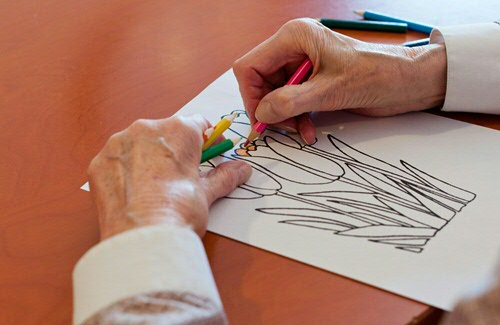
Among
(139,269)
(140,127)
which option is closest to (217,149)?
(140,127)

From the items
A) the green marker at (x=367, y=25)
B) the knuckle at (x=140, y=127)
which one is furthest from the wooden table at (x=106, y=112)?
the knuckle at (x=140, y=127)

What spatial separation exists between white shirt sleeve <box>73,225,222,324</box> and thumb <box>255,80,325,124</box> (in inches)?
12.5

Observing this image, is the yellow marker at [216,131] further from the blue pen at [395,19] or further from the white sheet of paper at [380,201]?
the blue pen at [395,19]

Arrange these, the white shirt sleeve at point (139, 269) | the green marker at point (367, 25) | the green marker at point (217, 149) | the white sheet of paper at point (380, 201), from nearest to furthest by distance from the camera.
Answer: the white shirt sleeve at point (139, 269)
the white sheet of paper at point (380, 201)
the green marker at point (217, 149)
the green marker at point (367, 25)

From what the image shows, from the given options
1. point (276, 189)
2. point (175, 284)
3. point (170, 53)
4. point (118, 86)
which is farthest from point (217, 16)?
point (175, 284)

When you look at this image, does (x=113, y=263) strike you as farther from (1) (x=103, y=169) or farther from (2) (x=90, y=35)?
(2) (x=90, y=35)

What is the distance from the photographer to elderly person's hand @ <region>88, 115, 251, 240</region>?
750 millimetres

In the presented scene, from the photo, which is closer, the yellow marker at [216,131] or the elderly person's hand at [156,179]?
the elderly person's hand at [156,179]

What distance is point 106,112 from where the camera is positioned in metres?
1.06

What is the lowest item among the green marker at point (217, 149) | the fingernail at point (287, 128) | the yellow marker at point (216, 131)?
the fingernail at point (287, 128)

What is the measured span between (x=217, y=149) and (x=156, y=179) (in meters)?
0.17

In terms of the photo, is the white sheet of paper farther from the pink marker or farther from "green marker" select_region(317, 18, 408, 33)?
"green marker" select_region(317, 18, 408, 33)

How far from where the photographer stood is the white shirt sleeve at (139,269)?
66 cm

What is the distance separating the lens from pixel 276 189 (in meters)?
0.90
